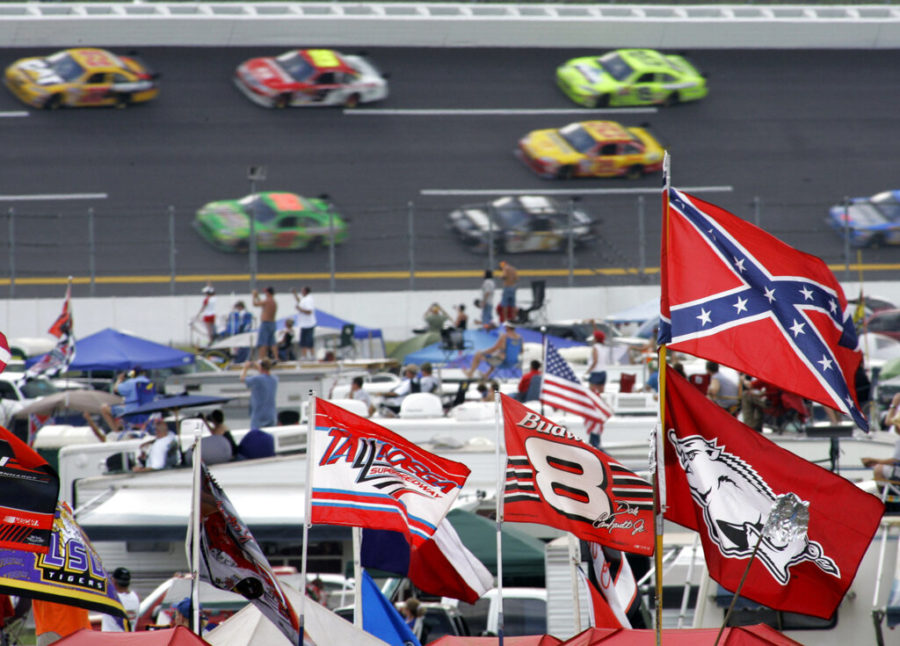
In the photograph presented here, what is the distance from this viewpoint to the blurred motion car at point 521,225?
3003 cm

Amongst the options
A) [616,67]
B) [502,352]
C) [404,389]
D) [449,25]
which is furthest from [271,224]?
[404,389]

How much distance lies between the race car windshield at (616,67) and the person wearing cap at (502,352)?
19.1 metres

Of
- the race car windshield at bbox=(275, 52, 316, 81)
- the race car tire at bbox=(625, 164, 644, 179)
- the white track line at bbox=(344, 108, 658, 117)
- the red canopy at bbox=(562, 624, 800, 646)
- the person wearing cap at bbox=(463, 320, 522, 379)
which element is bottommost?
the race car tire at bbox=(625, 164, 644, 179)

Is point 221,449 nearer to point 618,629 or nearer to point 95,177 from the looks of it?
point 618,629

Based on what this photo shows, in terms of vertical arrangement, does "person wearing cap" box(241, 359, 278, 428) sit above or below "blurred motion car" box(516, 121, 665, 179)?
above

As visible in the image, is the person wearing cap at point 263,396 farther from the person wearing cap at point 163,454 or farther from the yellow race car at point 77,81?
the yellow race car at point 77,81

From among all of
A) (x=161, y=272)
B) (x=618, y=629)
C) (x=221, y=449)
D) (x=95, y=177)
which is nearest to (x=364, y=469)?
(x=618, y=629)

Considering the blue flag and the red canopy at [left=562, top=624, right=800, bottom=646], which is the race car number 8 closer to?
the red canopy at [left=562, top=624, right=800, bottom=646]

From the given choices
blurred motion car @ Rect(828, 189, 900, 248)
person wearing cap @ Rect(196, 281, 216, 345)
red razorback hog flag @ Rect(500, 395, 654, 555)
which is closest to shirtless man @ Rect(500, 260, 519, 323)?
person wearing cap @ Rect(196, 281, 216, 345)

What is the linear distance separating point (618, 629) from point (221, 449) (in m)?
7.06

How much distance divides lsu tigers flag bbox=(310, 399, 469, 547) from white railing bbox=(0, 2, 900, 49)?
1235 inches

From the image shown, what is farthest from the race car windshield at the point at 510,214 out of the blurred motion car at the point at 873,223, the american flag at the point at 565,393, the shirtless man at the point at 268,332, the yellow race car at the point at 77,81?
the american flag at the point at 565,393

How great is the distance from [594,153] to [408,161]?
184 inches

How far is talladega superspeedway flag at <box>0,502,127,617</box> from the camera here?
7.19 m
